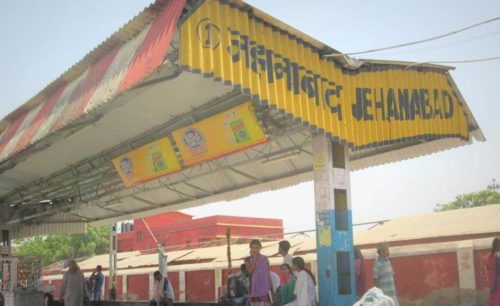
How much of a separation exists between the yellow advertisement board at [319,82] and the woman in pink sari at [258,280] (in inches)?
87.0

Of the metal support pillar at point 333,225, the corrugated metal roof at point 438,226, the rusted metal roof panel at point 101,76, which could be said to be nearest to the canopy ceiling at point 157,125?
the rusted metal roof panel at point 101,76

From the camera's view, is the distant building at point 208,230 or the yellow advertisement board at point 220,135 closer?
the yellow advertisement board at point 220,135

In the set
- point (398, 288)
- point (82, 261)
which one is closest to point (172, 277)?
point (398, 288)

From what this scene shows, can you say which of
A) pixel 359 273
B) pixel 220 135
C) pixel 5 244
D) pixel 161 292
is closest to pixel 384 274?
pixel 359 273

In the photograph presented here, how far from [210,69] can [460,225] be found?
14034 mm

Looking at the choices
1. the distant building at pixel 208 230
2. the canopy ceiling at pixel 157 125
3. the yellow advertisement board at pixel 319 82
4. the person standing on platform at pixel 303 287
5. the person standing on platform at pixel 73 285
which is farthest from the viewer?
the distant building at pixel 208 230

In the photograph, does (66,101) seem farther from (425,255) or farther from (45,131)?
(425,255)

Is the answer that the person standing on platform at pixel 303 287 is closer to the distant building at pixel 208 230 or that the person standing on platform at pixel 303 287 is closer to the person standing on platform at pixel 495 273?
the person standing on platform at pixel 495 273

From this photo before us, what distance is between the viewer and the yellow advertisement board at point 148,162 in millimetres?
11828

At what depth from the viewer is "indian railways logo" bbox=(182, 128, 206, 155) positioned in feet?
35.1

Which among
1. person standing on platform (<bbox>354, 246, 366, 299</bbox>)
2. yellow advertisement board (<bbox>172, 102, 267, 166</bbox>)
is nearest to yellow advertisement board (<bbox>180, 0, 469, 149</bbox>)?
yellow advertisement board (<bbox>172, 102, 267, 166</bbox>)

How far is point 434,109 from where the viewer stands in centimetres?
1025

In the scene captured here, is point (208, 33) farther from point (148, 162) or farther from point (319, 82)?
point (148, 162)

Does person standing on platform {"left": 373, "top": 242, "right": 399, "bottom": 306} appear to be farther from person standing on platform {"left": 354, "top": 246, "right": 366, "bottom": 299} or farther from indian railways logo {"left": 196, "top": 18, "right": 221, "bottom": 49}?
indian railways logo {"left": 196, "top": 18, "right": 221, "bottom": 49}
